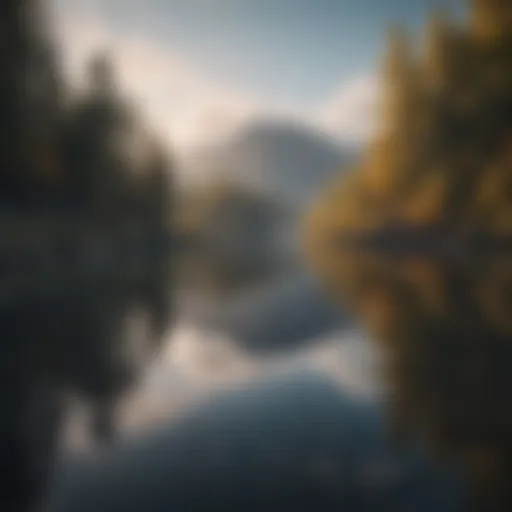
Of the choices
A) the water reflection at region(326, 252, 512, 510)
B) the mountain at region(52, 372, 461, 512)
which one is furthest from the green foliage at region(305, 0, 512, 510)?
the mountain at region(52, 372, 461, 512)

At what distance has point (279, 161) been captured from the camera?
46.9 ft

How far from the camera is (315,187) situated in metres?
12.4

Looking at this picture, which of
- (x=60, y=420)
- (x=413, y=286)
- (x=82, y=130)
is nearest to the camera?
(x=60, y=420)

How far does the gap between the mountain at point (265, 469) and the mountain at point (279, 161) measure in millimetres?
7371

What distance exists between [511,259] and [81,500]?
25.9 feet

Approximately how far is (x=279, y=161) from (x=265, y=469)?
13162mm

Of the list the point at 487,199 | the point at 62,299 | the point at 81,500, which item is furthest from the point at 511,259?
the point at 81,500

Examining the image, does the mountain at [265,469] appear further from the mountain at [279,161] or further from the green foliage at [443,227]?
the mountain at [279,161]

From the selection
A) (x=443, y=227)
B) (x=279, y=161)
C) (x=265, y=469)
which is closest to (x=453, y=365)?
(x=265, y=469)

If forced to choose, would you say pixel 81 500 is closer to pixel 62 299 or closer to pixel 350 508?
pixel 350 508

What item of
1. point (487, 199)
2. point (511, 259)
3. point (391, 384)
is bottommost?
point (391, 384)

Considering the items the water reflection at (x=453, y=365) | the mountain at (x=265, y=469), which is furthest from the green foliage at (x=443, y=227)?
the mountain at (x=265, y=469)

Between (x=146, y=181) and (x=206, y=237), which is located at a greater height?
(x=206, y=237)

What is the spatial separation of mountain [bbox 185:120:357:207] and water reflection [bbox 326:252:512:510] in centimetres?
520
